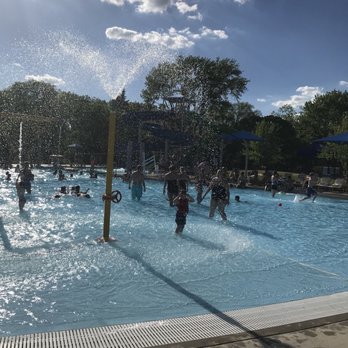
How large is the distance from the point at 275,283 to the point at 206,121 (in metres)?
43.3

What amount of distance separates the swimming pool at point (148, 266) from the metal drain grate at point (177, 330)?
761mm

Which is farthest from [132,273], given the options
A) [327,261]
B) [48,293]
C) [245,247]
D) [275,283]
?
[327,261]

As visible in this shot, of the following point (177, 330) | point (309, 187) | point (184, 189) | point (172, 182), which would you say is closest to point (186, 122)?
point (309, 187)

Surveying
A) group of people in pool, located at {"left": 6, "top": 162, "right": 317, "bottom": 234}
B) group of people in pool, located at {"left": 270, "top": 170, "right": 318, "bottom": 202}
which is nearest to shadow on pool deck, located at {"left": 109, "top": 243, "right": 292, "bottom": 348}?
group of people in pool, located at {"left": 6, "top": 162, "right": 317, "bottom": 234}

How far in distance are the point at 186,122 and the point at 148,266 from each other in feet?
135

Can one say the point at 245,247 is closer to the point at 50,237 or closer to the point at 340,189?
the point at 50,237

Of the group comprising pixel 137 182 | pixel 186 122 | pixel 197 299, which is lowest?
pixel 197 299

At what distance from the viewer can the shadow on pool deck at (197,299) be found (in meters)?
3.93

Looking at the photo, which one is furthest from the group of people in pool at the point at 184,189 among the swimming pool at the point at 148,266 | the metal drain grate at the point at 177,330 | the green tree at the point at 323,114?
the green tree at the point at 323,114

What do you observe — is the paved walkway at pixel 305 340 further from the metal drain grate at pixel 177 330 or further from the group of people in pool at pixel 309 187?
the group of people in pool at pixel 309 187

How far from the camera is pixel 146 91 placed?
5278 centimetres

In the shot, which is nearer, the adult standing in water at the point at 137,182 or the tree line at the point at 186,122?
the adult standing in water at the point at 137,182

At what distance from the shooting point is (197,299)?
236 inches

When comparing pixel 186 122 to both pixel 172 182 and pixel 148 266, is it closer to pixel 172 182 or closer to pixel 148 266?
pixel 172 182
